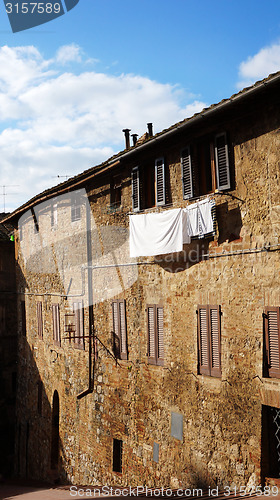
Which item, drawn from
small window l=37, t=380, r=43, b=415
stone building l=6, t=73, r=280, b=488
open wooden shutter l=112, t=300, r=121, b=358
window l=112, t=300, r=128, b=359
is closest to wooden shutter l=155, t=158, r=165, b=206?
stone building l=6, t=73, r=280, b=488

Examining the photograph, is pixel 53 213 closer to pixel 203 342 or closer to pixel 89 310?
pixel 89 310

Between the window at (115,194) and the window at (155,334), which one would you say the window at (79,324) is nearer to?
the window at (115,194)

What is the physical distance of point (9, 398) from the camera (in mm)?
24906

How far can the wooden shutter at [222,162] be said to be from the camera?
10.7 m

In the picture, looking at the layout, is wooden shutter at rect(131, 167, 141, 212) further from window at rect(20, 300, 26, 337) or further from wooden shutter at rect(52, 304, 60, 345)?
window at rect(20, 300, 26, 337)

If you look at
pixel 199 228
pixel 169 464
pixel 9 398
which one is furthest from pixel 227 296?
pixel 9 398

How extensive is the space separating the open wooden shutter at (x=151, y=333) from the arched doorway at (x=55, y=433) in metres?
7.80

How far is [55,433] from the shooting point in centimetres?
1972

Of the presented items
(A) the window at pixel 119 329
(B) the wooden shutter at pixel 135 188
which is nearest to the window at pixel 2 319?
(A) the window at pixel 119 329

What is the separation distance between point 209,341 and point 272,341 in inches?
71.8

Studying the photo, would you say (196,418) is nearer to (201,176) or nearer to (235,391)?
(235,391)

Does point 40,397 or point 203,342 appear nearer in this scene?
point 203,342

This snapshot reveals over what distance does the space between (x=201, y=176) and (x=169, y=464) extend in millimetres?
6915

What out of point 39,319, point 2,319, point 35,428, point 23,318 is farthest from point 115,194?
point 2,319
